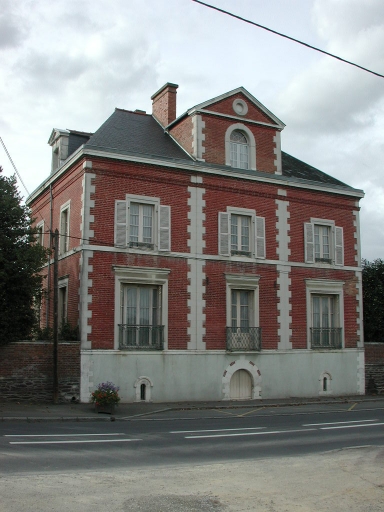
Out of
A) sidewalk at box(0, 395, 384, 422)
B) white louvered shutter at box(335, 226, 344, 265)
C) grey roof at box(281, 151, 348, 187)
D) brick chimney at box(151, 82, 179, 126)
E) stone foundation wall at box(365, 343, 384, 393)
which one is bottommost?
sidewalk at box(0, 395, 384, 422)

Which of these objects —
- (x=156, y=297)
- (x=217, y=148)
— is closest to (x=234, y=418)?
(x=156, y=297)

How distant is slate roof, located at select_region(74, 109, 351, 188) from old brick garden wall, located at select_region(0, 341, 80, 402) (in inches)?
273

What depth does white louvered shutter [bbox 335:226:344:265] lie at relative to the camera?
25984 millimetres

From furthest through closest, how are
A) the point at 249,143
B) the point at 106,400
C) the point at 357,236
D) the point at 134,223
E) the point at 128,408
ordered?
the point at 357,236 → the point at 249,143 → the point at 134,223 → the point at 128,408 → the point at 106,400

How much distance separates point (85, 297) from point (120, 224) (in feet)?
9.47

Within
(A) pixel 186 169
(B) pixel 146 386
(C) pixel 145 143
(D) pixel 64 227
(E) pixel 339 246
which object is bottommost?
(B) pixel 146 386

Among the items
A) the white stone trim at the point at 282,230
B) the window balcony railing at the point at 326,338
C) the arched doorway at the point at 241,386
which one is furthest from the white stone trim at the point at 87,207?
the window balcony railing at the point at 326,338

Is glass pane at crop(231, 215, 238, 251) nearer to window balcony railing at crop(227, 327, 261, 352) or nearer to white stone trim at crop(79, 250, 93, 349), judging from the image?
window balcony railing at crop(227, 327, 261, 352)

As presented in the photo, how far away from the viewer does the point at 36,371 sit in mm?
19625

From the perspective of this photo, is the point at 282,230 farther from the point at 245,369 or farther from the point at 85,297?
the point at 85,297

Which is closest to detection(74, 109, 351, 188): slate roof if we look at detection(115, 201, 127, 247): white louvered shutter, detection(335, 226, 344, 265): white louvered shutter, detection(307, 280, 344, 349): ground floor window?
detection(115, 201, 127, 247): white louvered shutter

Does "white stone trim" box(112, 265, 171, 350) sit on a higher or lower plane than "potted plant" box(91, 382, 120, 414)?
higher

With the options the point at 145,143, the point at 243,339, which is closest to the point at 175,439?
the point at 243,339

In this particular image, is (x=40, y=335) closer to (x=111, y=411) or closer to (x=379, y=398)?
(x=111, y=411)
